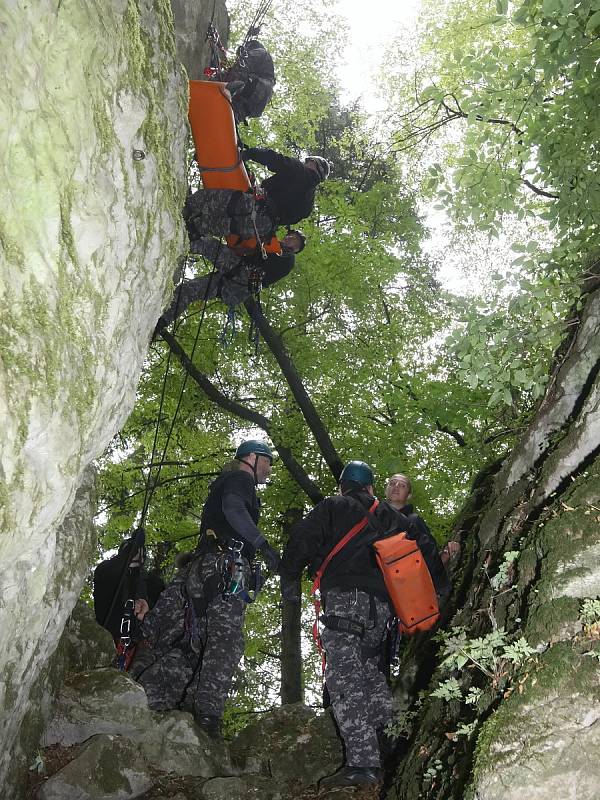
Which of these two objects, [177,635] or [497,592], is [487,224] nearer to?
[497,592]

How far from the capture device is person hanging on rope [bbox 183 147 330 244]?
7227mm

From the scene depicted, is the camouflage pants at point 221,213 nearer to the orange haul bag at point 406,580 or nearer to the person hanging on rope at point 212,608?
the person hanging on rope at point 212,608

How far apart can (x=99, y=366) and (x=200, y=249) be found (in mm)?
4604

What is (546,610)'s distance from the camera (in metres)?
3.25

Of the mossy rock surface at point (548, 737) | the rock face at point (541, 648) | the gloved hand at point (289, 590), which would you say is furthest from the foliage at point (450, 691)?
the gloved hand at point (289, 590)

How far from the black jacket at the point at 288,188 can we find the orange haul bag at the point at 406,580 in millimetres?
4227

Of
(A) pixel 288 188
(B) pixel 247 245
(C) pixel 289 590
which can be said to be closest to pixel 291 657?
(C) pixel 289 590

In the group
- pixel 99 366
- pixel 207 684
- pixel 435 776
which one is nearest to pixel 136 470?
pixel 207 684

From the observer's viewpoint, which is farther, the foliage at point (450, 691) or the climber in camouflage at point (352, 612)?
the climber in camouflage at point (352, 612)

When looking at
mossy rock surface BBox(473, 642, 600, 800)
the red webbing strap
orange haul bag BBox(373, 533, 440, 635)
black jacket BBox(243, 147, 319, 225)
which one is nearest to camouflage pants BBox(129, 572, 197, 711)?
the red webbing strap

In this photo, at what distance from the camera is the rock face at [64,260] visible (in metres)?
2.83

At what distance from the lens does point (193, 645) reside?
20.6ft

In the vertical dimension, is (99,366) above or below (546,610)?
above

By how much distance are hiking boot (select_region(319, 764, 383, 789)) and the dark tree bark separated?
5.84m
